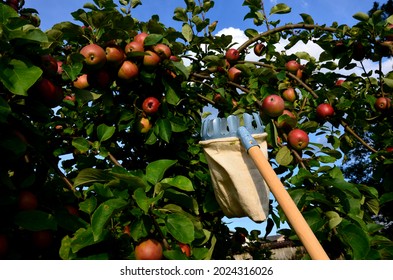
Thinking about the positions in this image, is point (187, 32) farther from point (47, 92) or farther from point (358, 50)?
point (47, 92)

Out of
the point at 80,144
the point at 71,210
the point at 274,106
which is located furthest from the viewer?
the point at 274,106

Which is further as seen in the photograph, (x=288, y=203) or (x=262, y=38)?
(x=262, y=38)

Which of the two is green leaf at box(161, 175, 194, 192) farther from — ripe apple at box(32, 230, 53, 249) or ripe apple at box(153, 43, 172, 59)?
ripe apple at box(153, 43, 172, 59)

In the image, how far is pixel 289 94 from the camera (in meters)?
2.38

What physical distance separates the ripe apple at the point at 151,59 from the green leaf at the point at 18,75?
629 mm

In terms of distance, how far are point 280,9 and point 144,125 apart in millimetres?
1242

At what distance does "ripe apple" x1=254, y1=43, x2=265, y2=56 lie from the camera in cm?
291

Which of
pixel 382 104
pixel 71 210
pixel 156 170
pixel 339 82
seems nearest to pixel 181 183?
pixel 156 170

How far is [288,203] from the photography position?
124 centimetres

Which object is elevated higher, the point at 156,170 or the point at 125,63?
the point at 125,63

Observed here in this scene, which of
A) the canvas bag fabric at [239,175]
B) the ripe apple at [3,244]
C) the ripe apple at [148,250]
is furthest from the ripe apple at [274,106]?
the ripe apple at [3,244]

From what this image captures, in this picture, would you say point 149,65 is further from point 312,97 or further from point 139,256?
point 312,97

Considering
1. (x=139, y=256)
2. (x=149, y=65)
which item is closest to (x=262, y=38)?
(x=149, y=65)
